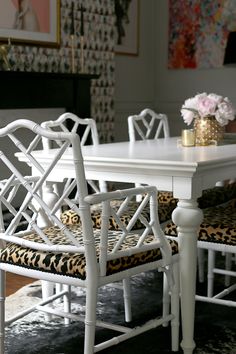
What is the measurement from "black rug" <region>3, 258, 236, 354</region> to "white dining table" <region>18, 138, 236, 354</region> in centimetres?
24

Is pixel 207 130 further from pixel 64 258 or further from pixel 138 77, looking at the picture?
pixel 138 77

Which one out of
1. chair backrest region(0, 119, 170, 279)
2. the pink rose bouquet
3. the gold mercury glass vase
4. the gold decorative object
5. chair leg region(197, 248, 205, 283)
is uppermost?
the gold decorative object

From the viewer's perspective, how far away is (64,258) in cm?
199

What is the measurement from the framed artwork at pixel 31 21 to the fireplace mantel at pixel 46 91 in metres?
0.32

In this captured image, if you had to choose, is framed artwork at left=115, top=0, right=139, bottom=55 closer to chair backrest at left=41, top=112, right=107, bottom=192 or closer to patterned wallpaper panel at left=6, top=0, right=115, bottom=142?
patterned wallpaper panel at left=6, top=0, right=115, bottom=142

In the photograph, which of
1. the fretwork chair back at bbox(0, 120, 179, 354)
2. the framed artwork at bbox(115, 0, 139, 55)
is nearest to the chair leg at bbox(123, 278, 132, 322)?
the fretwork chair back at bbox(0, 120, 179, 354)

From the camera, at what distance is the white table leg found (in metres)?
2.18

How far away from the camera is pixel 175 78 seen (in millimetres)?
6242

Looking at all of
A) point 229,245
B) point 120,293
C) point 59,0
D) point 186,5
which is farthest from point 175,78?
point 229,245

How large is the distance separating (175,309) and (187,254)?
21cm

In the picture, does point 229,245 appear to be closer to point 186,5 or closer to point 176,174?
point 176,174

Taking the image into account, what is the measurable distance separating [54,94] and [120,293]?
2.03 metres

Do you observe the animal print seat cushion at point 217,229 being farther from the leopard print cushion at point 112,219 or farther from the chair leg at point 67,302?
the chair leg at point 67,302

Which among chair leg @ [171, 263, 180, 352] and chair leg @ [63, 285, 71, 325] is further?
chair leg @ [63, 285, 71, 325]
